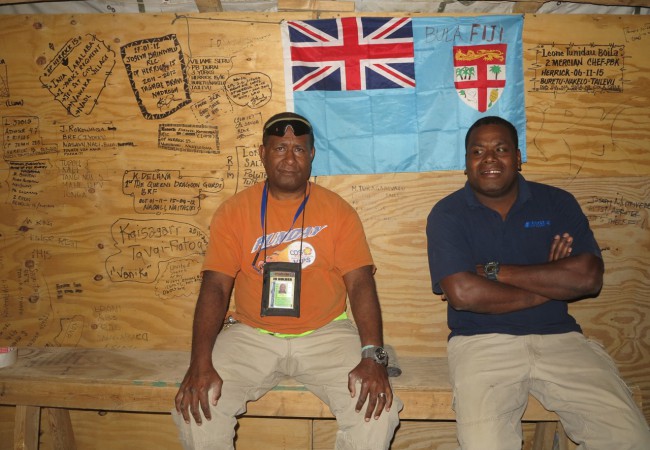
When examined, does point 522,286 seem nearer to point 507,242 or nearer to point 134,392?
point 507,242

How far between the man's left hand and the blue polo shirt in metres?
0.55

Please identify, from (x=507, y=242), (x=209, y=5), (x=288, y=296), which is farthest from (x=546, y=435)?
(x=209, y=5)

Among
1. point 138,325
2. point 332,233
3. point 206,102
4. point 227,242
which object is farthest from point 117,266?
point 332,233

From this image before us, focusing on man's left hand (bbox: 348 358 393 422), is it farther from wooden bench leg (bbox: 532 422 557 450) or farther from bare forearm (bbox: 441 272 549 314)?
wooden bench leg (bbox: 532 422 557 450)

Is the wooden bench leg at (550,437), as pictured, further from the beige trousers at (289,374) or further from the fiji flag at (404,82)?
the fiji flag at (404,82)

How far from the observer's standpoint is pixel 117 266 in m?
Result: 3.17

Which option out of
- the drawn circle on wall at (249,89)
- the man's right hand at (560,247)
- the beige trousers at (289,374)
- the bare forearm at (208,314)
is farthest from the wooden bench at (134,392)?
the drawn circle on wall at (249,89)

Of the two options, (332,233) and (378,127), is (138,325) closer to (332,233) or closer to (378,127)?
(332,233)

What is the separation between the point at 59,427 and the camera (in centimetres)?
299

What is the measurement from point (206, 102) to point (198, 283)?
1.20m

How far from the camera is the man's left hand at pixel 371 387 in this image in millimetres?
2244

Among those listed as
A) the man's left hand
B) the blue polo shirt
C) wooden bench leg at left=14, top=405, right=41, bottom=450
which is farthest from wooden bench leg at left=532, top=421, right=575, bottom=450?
wooden bench leg at left=14, top=405, right=41, bottom=450

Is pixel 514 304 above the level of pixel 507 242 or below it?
below

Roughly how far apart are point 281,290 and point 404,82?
1.52 m
